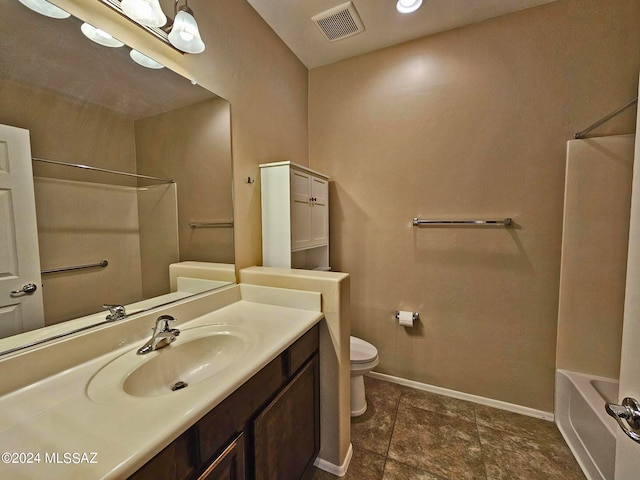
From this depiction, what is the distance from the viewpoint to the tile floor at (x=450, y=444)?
133cm

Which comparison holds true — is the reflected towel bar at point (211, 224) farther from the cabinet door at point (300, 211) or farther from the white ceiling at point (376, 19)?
the white ceiling at point (376, 19)

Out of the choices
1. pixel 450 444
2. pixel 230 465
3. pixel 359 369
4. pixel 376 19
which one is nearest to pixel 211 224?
pixel 230 465

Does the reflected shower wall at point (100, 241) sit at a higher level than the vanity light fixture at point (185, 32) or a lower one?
lower

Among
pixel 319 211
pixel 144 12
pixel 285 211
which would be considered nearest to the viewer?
pixel 144 12

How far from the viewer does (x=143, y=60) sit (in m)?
1.07

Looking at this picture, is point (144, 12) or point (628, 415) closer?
point (628, 415)

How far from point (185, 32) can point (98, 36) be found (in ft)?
1.06

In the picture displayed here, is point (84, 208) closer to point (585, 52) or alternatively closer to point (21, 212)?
point (21, 212)

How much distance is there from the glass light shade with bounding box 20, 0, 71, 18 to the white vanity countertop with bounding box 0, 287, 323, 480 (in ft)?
3.72

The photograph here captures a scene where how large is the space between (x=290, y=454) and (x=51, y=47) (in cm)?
169

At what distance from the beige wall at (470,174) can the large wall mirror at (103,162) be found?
4.07 ft

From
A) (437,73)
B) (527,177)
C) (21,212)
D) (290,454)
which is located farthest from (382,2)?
(290,454)

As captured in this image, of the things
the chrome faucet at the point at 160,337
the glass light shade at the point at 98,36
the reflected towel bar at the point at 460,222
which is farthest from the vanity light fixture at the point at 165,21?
the reflected towel bar at the point at 460,222

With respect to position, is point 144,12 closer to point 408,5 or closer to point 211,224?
point 211,224
